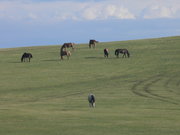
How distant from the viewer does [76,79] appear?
50.1m

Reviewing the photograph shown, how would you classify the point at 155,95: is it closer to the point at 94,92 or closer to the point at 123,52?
the point at 94,92

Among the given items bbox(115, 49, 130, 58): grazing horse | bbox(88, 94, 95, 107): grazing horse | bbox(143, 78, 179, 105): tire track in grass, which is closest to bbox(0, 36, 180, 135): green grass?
bbox(143, 78, 179, 105): tire track in grass

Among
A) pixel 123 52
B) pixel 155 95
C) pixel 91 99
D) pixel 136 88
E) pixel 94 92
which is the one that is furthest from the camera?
pixel 123 52

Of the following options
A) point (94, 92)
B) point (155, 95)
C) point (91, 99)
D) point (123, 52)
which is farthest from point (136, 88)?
point (123, 52)

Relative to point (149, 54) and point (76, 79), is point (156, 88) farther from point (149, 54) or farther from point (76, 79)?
point (149, 54)

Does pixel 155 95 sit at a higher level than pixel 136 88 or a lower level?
lower

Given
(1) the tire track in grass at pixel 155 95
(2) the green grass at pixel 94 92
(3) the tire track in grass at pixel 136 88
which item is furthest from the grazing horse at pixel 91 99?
(3) the tire track in grass at pixel 136 88

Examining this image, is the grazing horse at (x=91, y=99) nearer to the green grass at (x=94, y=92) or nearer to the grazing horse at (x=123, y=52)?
the green grass at (x=94, y=92)

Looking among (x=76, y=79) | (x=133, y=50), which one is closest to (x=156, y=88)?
(x=76, y=79)

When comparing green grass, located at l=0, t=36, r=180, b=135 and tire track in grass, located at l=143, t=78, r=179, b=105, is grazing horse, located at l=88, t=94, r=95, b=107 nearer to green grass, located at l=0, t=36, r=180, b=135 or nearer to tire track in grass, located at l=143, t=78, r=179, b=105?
green grass, located at l=0, t=36, r=180, b=135

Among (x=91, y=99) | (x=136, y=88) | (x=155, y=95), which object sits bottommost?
(x=155, y=95)

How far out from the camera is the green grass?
20875 millimetres

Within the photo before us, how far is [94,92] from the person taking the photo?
40906 mm

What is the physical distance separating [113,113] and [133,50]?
48604mm
